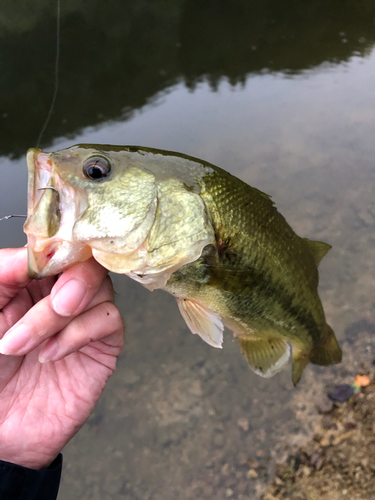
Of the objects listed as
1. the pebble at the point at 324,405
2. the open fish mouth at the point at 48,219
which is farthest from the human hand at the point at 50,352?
the pebble at the point at 324,405

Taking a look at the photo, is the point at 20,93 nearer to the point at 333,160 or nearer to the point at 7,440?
the point at 333,160

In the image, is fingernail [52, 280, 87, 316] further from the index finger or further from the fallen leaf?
the fallen leaf

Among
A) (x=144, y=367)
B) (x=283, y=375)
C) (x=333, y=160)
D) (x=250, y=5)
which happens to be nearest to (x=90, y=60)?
(x=250, y=5)

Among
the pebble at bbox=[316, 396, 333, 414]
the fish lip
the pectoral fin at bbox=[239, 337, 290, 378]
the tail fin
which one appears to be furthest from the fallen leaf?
the fish lip

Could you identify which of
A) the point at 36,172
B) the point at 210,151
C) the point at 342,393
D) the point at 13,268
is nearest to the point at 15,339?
the point at 13,268

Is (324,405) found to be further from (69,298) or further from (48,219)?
(48,219)
